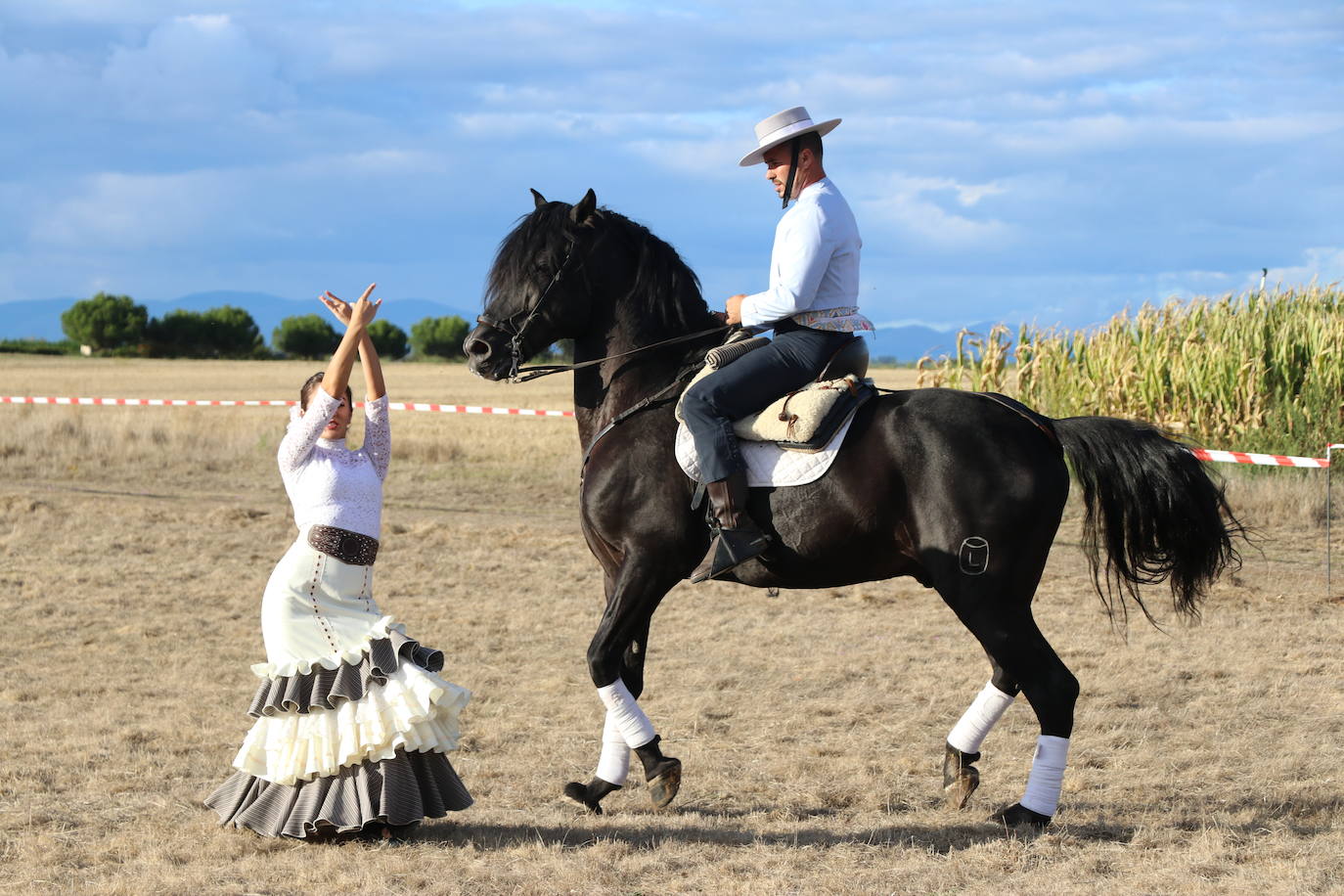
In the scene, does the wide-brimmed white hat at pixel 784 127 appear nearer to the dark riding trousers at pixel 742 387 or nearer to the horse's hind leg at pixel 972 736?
the dark riding trousers at pixel 742 387

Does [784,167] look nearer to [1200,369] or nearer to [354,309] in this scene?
[354,309]

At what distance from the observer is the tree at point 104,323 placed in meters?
61.6

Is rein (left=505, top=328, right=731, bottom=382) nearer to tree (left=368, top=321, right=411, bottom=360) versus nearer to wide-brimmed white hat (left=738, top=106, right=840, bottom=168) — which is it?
wide-brimmed white hat (left=738, top=106, right=840, bottom=168)

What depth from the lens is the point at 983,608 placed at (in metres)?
5.18

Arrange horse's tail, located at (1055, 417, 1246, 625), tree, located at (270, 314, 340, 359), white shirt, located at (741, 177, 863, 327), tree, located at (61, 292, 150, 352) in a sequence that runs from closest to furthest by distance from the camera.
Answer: white shirt, located at (741, 177, 863, 327), horse's tail, located at (1055, 417, 1246, 625), tree, located at (61, 292, 150, 352), tree, located at (270, 314, 340, 359)

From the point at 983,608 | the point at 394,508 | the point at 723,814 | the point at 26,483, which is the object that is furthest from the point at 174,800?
the point at 26,483

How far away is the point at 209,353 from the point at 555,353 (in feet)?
198

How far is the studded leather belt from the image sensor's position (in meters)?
5.01

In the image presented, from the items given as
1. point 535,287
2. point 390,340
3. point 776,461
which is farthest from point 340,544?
point 390,340

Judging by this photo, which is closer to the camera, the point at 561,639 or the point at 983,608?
the point at 983,608

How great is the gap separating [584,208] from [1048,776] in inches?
121

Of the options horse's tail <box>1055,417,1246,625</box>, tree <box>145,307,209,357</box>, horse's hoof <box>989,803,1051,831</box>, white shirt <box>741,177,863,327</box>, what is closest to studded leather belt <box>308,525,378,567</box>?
white shirt <box>741,177,863,327</box>

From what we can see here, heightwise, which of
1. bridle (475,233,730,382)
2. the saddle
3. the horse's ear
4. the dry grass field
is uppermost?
the horse's ear

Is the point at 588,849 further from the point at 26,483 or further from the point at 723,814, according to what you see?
the point at 26,483
